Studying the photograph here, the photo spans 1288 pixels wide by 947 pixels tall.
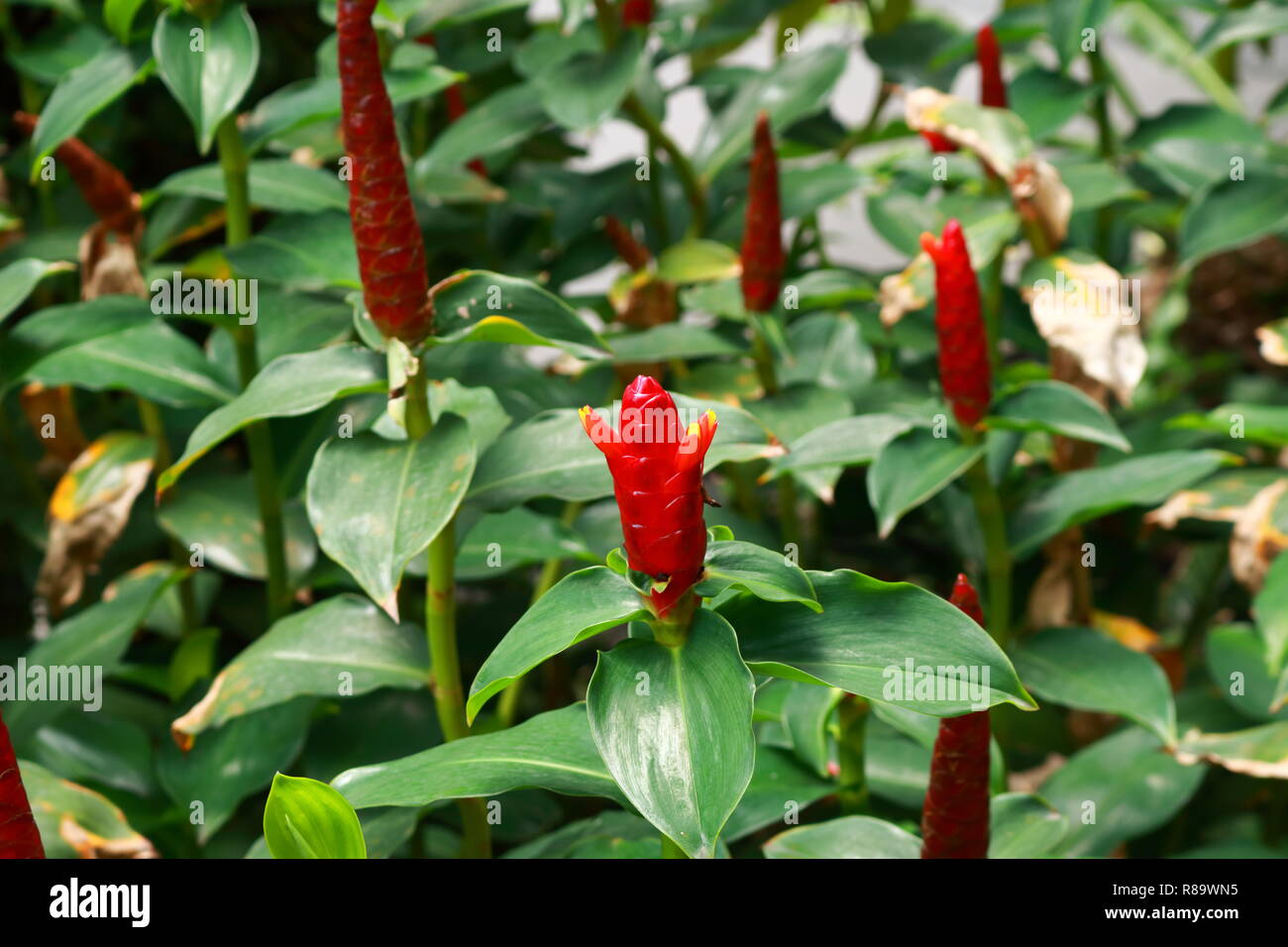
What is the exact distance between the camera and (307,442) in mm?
962

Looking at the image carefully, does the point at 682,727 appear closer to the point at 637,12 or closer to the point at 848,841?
the point at 848,841

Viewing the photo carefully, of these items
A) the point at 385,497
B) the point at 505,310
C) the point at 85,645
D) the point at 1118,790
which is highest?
the point at 505,310

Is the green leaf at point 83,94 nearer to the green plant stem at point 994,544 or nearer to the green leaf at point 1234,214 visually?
the green plant stem at point 994,544

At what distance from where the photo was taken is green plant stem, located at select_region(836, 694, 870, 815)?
775 mm

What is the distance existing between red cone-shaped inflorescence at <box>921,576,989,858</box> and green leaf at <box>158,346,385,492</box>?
33cm

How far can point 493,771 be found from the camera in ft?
1.98

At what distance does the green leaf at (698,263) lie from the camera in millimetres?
1105

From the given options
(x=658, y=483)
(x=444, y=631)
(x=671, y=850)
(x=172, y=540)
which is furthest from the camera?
(x=172, y=540)

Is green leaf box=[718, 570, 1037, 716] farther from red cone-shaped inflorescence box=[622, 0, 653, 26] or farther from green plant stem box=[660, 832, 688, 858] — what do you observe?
red cone-shaped inflorescence box=[622, 0, 653, 26]

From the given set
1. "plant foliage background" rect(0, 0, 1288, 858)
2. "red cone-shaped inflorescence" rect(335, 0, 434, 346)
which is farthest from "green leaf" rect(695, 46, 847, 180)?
"red cone-shaped inflorescence" rect(335, 0, 434, 346)

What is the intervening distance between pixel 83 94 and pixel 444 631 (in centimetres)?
49

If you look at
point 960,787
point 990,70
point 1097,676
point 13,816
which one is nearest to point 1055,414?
point 1097,676
